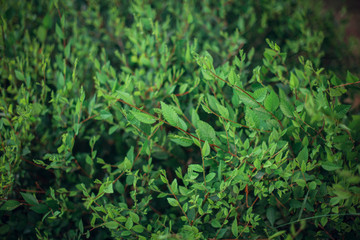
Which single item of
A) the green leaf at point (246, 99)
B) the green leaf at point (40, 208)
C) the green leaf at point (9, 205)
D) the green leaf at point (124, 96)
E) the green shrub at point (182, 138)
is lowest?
the green leaf at point (40, 208)

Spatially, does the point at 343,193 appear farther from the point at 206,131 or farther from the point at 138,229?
the point at 138,229

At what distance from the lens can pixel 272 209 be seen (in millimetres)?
→ 854

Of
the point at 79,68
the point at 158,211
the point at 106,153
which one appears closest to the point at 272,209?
the point at 158,211

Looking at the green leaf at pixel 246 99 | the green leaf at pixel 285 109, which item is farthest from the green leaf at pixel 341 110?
the green leaf at pixel 246 99

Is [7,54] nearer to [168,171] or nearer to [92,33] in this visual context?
[92,33]

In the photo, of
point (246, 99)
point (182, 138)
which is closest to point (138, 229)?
point (182, 138)

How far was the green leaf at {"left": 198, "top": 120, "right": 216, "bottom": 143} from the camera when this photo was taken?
787 mm

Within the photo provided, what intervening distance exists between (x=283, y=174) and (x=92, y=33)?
5.14 feet

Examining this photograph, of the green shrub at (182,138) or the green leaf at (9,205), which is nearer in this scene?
the green shrub at (182,138)

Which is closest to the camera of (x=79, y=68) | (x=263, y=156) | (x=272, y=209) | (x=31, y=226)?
(x=263, y=156)

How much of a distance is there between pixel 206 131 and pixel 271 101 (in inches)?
8.7

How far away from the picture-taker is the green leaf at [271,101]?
2.48 feet

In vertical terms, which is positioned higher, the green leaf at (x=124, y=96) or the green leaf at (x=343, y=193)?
the green leaf at (x=124, y=96)

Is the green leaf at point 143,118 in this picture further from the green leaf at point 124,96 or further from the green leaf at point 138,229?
the green leaf at point 138,229
